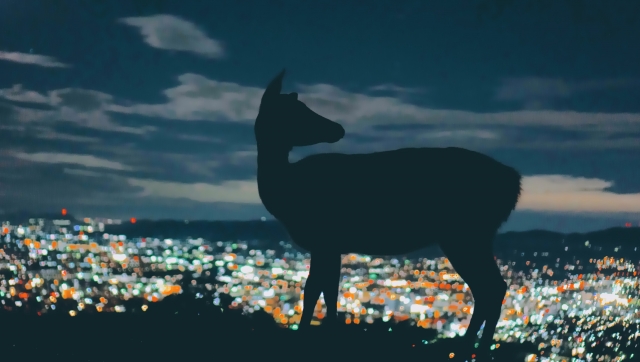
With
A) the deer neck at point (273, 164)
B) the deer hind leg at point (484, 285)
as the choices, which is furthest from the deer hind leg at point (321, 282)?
the deer hind leg at point (484, 285)

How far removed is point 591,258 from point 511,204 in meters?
37.2

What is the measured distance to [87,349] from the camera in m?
5.96

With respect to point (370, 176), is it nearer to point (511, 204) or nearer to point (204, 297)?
point (511, 204)

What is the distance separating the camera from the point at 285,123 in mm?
5984

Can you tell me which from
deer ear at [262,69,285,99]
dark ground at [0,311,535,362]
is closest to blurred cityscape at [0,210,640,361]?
dark ground at [0,311,535,362]

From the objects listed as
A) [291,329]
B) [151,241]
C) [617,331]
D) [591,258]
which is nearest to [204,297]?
[291,329]

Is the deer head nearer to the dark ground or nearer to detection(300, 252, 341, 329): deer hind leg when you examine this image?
detection(300, 252, 341, 329): deer hind leg

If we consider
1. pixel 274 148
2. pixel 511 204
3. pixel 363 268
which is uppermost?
pixel 274 148

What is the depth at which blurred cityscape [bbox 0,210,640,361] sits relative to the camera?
862 centimetres

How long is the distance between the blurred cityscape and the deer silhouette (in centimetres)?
74

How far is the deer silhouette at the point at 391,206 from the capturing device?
18.4ft

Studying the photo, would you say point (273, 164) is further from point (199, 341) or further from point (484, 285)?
point (484, 285)

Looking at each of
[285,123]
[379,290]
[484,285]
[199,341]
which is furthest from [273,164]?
[379,290]

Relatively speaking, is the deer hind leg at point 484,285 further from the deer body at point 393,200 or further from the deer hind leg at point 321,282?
the deer hind leg at point 321,282
